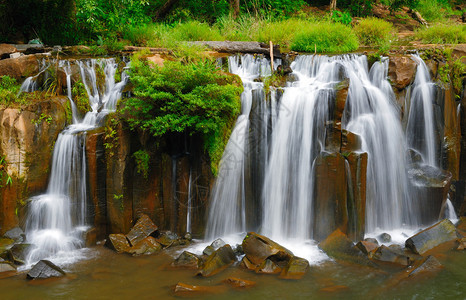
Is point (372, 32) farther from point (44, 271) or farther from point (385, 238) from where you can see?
point (44, 271)

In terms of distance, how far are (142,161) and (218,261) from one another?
2.49 m

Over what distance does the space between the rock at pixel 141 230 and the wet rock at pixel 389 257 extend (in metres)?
3.87

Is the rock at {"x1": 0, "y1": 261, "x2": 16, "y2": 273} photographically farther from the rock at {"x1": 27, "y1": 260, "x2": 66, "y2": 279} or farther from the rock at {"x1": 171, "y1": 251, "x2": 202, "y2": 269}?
the rock at {"x1": 171, "y1": 251, "x2": 202, "y2": 269}

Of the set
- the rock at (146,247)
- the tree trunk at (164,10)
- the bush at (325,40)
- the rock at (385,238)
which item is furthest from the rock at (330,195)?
the tree trunk at (164,10)

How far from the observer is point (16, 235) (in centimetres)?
716

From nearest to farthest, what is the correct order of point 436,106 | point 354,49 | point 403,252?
point 403,252 < point 436,106 < point 354,49

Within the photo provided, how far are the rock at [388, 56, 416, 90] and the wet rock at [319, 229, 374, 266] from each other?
372 centimetres

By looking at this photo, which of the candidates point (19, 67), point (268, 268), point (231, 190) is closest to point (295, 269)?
point (268, 268)

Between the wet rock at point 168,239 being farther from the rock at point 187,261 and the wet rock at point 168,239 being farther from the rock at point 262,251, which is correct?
the rock at point 262,251

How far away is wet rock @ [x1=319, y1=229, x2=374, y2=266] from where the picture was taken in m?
6.48

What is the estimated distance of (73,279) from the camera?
6.09 m

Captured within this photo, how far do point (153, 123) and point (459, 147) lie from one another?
6.56m

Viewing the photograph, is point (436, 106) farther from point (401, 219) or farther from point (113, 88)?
point (113, 88)

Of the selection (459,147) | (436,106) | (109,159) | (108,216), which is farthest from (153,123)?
(459,147)
